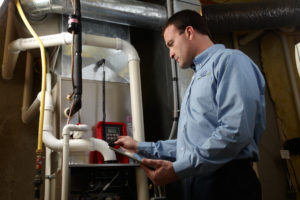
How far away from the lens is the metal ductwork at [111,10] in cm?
190

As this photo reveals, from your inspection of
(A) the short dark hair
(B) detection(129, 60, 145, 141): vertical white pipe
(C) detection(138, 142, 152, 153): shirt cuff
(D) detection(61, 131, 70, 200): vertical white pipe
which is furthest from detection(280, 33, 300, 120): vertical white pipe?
(D) detection(61, 131, 70, 200): vertical white pipe

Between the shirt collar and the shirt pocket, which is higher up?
the shirt collar

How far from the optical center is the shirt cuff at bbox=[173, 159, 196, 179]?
1.02 meters

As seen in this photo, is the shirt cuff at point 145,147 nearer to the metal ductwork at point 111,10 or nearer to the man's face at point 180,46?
the man's face at point 180,46

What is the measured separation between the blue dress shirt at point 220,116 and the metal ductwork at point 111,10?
3.34 ft

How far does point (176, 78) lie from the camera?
2084 millimetres

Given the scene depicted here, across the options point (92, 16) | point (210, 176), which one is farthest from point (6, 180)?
point (210, 176)

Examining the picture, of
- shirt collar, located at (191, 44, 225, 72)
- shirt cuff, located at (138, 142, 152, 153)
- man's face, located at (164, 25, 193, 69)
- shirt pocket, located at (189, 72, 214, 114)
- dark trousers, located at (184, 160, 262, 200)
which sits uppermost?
man's face, located at (164, 25, 193, 69)

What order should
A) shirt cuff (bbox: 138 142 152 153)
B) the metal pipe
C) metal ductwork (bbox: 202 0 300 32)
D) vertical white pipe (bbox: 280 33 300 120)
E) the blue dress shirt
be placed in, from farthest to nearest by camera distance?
the metal pipe < vertical white pipe (bbox: 280 33 300 120) < metal ductwork (bbox: 202 0 300 32) < shirt cuff (bbox: 138 142 152 153) < the blue dress shirt

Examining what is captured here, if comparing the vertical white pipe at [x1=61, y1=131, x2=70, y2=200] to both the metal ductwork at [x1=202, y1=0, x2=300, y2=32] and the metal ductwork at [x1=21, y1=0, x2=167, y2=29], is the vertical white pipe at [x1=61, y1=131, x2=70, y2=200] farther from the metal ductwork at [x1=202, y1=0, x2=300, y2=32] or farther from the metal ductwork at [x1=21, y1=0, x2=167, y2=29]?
the metal ductwork at [x1=202, y1=0, x2=300, y2=32]

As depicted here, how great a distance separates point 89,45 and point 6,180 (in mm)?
1314

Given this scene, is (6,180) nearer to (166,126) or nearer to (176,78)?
(166,126)

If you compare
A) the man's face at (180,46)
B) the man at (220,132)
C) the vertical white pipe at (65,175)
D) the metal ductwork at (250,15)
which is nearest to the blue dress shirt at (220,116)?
the man at (220,132)

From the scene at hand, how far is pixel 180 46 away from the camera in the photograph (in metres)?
1.36
